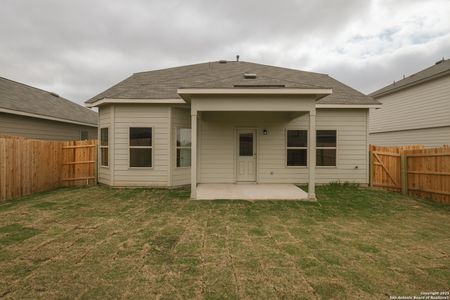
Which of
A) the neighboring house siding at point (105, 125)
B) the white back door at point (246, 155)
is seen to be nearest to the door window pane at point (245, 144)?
the white back door at point (246, 155)

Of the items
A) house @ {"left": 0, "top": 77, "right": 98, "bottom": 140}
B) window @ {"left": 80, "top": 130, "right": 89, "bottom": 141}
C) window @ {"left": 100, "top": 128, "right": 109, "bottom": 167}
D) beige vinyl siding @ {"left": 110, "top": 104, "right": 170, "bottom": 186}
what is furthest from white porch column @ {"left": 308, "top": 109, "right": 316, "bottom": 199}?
window @ {"left": 80, "top": 130, "right": 89, "bottom": 141}

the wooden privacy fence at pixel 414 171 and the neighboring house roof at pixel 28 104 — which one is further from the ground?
the neighboring house roof at pixel 28 104

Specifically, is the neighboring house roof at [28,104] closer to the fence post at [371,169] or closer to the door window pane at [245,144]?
the door window pane at [245,144]

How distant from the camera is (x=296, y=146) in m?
9.34

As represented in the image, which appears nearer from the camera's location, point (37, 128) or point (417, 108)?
point (37, 128)

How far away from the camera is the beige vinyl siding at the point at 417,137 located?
1147 cm

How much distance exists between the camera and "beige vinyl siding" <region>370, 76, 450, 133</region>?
11516 mm

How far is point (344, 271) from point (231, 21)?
1457 centimetres

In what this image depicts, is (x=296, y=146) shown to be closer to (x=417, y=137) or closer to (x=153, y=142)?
(x=153, y=142)

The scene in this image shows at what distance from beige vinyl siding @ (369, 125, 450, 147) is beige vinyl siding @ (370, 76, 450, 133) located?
269 mm

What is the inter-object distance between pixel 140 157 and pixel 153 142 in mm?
779

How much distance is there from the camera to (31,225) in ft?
15.6

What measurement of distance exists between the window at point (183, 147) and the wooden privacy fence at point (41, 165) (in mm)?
3714

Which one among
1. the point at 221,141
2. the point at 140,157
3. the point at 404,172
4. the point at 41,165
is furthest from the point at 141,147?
the point at 404,172
